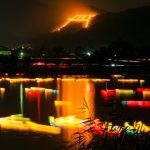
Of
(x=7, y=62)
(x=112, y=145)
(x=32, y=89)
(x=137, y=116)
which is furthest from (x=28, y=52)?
(x=112, y=145)

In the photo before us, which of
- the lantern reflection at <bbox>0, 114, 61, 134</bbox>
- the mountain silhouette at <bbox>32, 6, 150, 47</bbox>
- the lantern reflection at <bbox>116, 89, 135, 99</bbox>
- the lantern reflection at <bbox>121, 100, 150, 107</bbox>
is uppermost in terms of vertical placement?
the mountain silhouette at <bbox>32, 6, 150, 47</bbox>

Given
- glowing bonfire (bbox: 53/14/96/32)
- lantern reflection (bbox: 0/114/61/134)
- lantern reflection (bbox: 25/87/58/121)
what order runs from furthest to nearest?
glowing bonfire (bbox: 53/14/96/32)
lantern reflection (bbox: 25/87/58/121)
lantern reflection (bbox: 0/114/61/134)

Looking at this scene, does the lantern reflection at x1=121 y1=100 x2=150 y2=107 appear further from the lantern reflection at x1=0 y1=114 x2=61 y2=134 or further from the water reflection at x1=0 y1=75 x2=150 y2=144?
the lantern reflection at x1=0 y1=114 x2=61 y2=134

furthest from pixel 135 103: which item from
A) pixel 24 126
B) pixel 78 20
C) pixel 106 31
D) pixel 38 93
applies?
pixel 106 31

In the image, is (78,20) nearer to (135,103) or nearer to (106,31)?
(106,31)

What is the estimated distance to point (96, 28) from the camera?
7331 centimetres

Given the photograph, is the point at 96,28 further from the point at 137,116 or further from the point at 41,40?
the point at 137,116

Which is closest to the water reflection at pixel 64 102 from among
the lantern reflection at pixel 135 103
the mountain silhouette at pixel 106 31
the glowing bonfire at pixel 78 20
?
the lantern reflection at pixel 135 103

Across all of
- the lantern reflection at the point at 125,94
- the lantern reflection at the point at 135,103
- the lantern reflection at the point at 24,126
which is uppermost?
the lantern reflection at the point at 125,94

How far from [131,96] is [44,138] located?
7699 millimetres

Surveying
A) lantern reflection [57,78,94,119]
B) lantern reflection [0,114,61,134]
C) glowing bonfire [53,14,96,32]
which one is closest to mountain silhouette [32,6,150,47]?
glowing bonfire [53,14,96,32]

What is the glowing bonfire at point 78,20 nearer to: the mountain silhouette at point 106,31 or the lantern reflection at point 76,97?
the mountain silhouette at point 106,31

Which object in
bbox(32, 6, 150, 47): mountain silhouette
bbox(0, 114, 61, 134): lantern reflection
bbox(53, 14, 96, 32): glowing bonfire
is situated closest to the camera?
bbox(0, 114, 61, 134): lantern reflection

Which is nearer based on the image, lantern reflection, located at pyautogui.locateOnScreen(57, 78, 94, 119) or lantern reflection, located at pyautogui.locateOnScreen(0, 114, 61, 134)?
lantern reflection, located at pyautogui.locateOnScreen(0, 114, 61, 134)
